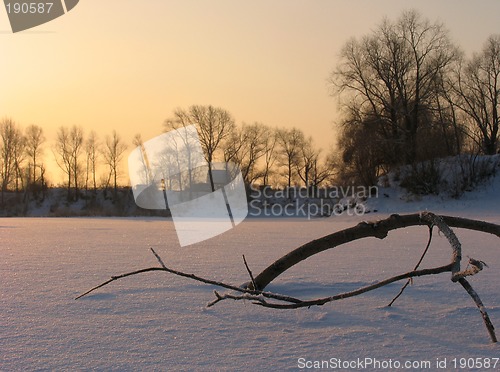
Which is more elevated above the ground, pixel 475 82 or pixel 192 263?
pixel 475 82

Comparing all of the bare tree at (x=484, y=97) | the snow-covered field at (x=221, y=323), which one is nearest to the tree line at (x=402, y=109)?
the bare tree at (x=484, y=97)

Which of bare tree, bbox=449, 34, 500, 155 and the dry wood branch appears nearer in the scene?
the dry wood branch

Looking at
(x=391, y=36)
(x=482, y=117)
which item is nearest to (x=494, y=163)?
(x=482, y=117)

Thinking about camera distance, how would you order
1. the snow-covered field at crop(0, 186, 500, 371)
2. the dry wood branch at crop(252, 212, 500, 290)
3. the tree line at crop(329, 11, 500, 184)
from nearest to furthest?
the dry wood branch at crop(252, 212, 500, 290), the snow-covered field at crop(0, 186, 500, 371), the tree line at crop(329, 11, 500, 184)

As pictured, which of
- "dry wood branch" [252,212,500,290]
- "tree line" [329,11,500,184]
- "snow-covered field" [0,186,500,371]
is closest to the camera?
"dry wood branch" [252,212,500,290]

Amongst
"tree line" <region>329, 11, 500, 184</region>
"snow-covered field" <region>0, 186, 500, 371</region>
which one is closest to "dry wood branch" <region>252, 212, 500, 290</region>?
"snow-covered field" <region>0, 186, 500, 371</region>

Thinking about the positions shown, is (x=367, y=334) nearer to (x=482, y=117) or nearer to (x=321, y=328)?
(x=321, y=328)

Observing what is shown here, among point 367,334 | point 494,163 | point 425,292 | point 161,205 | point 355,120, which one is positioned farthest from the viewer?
point 161,205

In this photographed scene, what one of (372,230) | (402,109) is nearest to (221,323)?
(372,230)

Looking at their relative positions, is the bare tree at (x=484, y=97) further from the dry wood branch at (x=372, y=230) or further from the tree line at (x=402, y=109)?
the dry wood branch at (x=372, y=230)

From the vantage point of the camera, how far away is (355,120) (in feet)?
86.5

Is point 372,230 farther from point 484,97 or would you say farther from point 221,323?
point 484,97

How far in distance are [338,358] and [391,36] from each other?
27.5 meters
